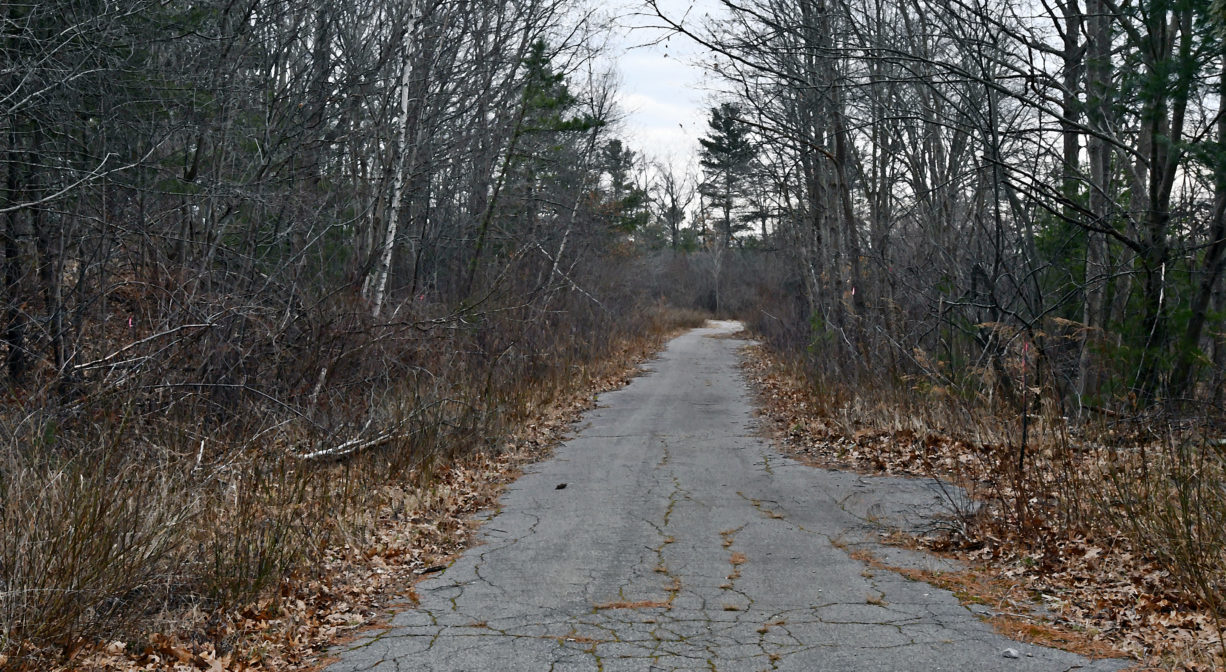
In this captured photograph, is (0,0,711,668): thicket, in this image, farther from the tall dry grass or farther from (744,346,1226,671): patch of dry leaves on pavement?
(744,346,1226,671): patch of dry leaves on pavement

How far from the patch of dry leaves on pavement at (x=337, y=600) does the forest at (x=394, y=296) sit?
13 cm

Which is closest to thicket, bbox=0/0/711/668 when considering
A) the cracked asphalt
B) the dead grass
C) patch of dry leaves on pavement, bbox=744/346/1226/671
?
the dead grass

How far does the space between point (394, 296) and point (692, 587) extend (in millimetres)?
11799

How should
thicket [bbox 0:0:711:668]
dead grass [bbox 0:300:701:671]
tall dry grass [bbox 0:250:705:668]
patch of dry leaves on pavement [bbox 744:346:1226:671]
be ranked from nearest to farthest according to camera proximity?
dead grass [bbox 0:300:701:671] → tall dry grass [bbox 0:250:705:668] → patch of dry leaves on pavement [bbox 744:346:1226:671] → thicket [bbox 0:0:711:668]

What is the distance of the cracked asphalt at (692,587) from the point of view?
4648mm

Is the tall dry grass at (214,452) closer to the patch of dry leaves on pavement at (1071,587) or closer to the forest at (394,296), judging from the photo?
the forest at (394,296)

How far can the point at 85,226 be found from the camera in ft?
29.1

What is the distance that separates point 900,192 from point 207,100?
15.8 meters

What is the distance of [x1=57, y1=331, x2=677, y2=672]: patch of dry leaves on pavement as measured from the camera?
4488mm

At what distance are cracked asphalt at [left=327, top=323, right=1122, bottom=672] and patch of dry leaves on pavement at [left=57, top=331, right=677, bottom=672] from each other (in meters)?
0.20

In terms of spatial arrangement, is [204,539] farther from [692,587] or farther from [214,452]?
[692,587]

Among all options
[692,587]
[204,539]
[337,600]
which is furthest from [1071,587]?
[204,539]

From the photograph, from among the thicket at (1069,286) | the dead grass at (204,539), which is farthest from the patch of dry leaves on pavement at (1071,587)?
the dead grass at (204,539)

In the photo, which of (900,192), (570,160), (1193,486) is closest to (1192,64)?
(1193,486)
